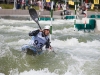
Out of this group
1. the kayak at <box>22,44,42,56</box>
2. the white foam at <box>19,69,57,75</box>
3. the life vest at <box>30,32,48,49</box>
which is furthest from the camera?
the life vest at <box>30,32,48,49</box>

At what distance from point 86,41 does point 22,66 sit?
232 inches

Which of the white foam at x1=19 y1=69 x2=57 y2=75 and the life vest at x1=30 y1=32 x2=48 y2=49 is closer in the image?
the white foam at x1=19 y1=69 x2=57 y2=75

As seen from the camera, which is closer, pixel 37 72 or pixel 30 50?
pixel 37 72

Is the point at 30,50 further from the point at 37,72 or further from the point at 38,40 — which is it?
the point at 37,72

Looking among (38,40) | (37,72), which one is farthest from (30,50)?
(37,72)

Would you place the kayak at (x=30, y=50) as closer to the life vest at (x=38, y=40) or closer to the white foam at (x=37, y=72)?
the life vest at (x=38, y=40)

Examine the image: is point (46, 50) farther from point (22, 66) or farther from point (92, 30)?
point (92, 30)

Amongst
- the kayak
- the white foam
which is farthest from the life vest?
the white foam

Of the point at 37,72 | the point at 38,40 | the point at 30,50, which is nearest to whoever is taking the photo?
the point at 37,72

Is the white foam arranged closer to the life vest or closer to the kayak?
the kayak

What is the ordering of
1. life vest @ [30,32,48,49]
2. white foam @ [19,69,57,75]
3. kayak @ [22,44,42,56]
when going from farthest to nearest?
1. life vest @ [30,32,48,49]
2. kayak @ [22,44,42,56]
3. white foam @ [19,69,57,75]

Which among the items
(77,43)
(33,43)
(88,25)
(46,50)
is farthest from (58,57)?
(88,25)

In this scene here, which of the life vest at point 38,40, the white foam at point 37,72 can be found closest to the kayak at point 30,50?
the life vest at point 38,40

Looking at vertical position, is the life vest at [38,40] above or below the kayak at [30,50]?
above
